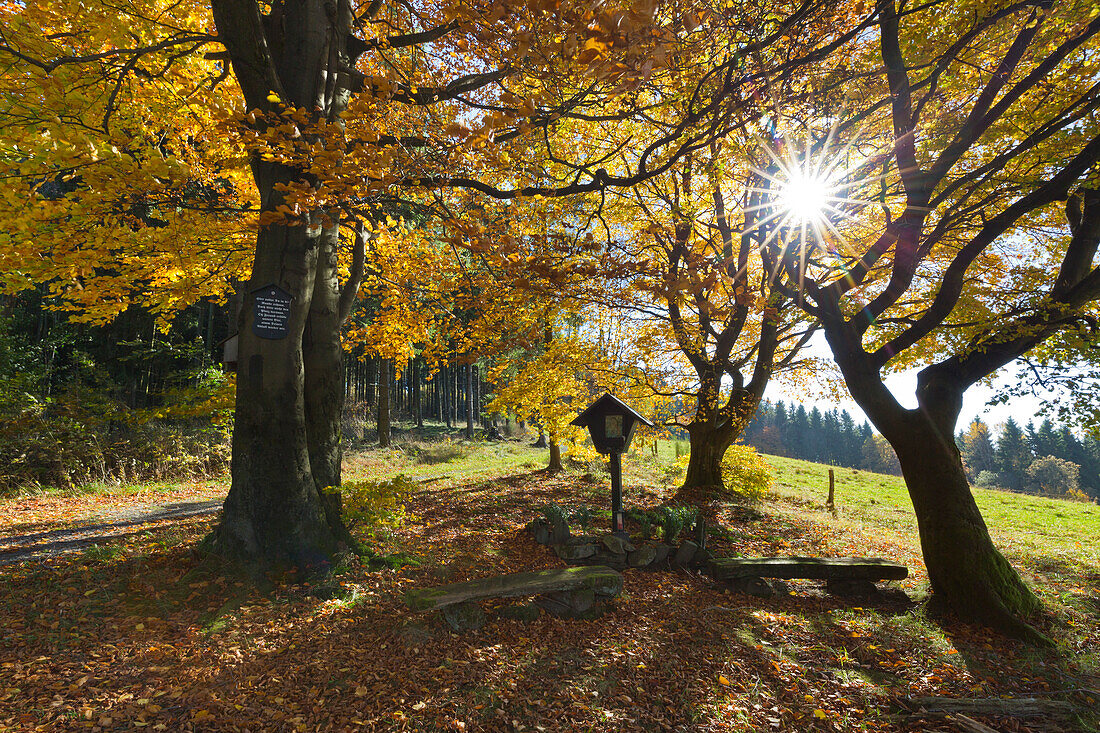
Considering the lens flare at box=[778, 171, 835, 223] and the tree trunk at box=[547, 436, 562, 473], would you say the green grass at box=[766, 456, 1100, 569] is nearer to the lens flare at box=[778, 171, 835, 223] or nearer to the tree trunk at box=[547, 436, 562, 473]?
the tree trunk at box=[547, 436, 562, 473]

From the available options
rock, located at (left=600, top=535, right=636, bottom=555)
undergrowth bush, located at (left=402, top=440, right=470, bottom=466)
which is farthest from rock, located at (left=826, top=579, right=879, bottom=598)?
undergrowth bush, located at (left=402, top=440, right=470, bottom=466)

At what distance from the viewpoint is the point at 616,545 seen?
6.88 m

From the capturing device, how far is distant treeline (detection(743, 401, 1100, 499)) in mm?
60188

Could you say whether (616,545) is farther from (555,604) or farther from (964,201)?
(964,201)

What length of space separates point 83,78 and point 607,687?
376 inches

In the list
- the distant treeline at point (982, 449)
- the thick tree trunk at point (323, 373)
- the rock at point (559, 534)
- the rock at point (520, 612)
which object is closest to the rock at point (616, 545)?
the rock at point (559, 534)

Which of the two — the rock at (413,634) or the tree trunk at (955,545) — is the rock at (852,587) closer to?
the tree trunk at (955,545)

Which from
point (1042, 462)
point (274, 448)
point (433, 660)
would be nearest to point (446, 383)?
point (274, 448)

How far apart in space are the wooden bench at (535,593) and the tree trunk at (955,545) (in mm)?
3805

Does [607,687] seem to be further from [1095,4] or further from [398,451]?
[398,451]

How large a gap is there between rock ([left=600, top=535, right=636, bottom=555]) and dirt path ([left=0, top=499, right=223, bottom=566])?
21.6 feet

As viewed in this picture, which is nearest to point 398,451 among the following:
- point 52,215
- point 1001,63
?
point 52,215

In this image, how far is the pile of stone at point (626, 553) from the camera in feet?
22.4

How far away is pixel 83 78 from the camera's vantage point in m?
6.29
